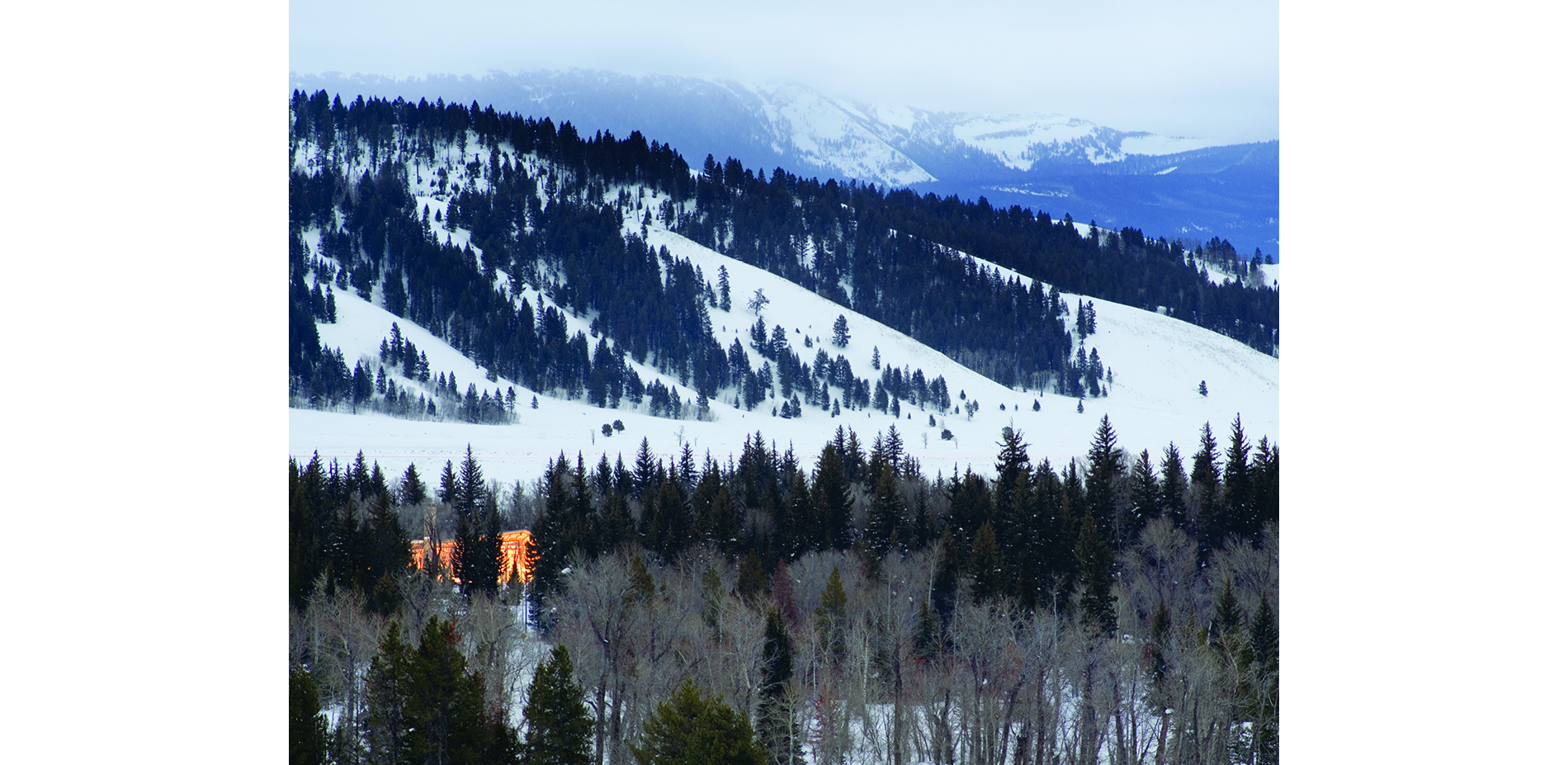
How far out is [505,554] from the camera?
42.3m

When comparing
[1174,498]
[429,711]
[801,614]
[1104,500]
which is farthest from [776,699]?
[1174,498]

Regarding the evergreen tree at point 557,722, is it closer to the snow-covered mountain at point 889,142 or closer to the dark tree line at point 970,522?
the dark tree line at point 970,522

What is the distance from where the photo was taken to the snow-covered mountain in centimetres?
11869

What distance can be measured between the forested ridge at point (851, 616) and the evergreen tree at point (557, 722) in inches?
3.4

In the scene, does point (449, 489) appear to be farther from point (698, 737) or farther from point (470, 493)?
point (698, 737)

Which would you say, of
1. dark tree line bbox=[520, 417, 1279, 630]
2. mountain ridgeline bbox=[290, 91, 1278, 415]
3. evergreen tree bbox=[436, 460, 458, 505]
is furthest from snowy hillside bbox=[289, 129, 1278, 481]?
dark tree line bbox=[520, 417, 1279, 630]

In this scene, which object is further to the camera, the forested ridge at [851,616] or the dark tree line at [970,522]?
the dark tree line at [970,522]

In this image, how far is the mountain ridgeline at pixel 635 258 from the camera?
125 meters

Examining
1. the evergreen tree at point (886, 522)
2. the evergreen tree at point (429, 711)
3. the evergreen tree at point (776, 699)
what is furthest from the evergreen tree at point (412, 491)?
the evergreen tree at point (429, 711)
